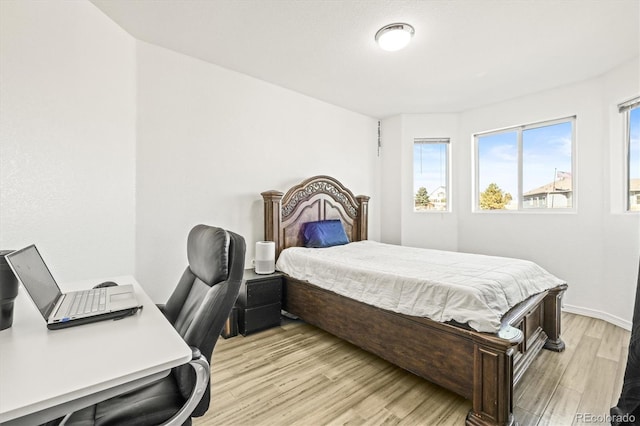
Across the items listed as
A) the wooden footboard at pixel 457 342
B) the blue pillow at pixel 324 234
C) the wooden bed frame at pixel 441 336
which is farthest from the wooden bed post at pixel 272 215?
the wooden footboard at pixel 457 342

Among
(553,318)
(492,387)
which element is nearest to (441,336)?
(492,387)

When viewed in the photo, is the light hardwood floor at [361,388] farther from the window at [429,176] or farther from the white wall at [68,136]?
the window at [429,176]

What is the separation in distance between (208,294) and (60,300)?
2.06 feet

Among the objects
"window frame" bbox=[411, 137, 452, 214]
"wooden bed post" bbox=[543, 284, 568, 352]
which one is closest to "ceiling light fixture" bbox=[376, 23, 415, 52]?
"window frame" bbox=[411, 137, 452, 214]

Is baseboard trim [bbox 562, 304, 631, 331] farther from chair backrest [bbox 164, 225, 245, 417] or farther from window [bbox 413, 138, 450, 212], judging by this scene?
chair backrest [bbox 164, 225, 245, 417]

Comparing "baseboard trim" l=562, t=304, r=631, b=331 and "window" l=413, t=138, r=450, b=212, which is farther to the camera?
"window" l=413, t=138, r=450, b=212

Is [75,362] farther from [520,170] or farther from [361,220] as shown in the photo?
[520,170]

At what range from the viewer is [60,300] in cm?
117

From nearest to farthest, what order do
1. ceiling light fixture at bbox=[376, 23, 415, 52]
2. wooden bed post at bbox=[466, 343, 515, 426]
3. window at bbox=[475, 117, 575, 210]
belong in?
wooden bed post at bbox=[466, 343, 515, 426], ceiling light fixture at bbox=[376, 23, 415, 52], window at bbox=[475, 117, 575, 210]

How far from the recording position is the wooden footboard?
1.49m

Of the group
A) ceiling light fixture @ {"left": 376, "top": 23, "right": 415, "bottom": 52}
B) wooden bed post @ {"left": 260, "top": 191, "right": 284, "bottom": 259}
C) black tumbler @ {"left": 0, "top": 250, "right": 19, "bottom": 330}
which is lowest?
black tumbler @ {"left": 0, "top": 250, "right": 19, "bottom": 330}

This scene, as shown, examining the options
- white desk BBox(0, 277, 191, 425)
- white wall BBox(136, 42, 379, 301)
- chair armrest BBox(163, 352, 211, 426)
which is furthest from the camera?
white wall BBox(136, 42, 379, 301)

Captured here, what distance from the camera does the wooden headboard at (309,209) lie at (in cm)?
319

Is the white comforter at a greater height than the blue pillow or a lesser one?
lesser
